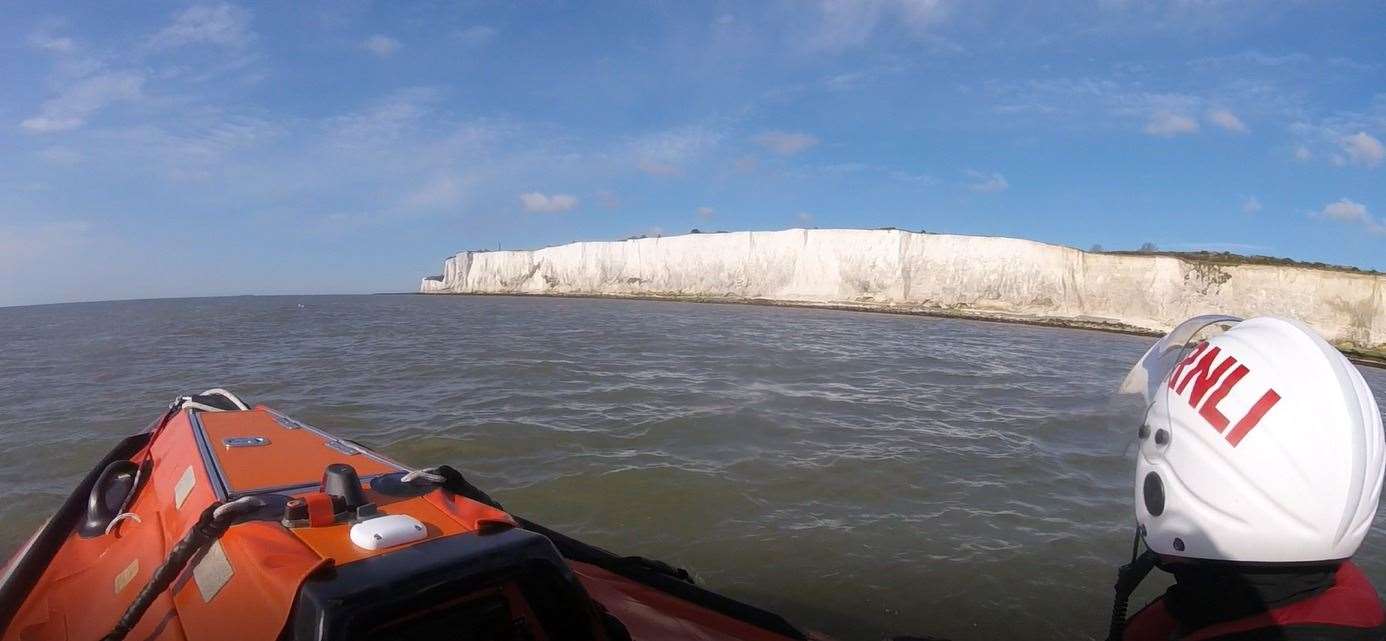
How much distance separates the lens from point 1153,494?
217 cm

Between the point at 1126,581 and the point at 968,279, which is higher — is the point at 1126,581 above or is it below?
below

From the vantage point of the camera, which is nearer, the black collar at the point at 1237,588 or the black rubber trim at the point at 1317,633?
the black rubber trim at the point at 1317,633

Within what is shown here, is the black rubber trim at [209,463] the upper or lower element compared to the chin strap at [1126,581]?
upper

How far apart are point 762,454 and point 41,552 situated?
215 inches

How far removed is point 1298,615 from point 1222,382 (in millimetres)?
688

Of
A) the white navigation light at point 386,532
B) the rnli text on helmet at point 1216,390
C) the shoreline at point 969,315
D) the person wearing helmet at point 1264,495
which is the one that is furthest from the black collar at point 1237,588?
the shoreline at point 969,315

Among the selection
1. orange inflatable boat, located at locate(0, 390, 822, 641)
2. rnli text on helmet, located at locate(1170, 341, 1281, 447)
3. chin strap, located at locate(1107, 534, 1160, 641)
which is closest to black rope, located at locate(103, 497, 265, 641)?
orange inflatable boat, located at locate(0, 390, 822, 641)

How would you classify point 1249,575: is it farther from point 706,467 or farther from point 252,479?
point 706,467

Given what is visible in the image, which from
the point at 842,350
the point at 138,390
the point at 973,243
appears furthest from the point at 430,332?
the point at 973,243

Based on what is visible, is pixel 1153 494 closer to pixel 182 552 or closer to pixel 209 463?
pixel 182 552

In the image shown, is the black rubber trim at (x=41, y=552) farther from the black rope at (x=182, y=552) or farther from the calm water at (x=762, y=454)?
the calm water at (x=762, y=454)

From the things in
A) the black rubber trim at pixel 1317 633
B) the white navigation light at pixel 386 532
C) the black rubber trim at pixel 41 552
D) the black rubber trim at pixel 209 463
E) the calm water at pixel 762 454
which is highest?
the white navigation light at pixel 386 532

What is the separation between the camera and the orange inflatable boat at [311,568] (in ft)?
5.20

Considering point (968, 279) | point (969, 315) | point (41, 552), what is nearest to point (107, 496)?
point (41, 552)
